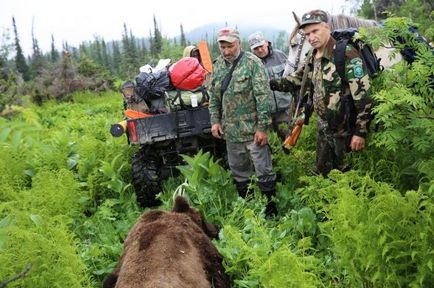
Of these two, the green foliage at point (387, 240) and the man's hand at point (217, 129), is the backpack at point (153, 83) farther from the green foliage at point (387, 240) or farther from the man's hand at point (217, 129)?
the green foliage at point (387, 240)

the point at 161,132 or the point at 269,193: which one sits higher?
the point at 161,132

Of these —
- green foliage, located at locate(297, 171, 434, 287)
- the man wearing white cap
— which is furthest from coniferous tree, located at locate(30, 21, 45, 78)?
green foliage, located at locate(297, 171, 434, 287)

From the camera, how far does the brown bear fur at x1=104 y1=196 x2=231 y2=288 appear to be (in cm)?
340

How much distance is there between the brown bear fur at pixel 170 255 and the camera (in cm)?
340

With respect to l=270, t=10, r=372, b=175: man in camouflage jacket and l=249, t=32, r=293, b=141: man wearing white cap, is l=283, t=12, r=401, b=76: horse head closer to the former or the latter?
l=249, t=32, r=293, b=141: man wearing white cap

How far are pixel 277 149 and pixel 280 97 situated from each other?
4.03 feet

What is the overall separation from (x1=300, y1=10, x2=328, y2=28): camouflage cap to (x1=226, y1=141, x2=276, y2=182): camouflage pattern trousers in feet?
5.89

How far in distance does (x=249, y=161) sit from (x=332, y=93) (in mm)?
1800

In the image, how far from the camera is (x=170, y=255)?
3.63 m

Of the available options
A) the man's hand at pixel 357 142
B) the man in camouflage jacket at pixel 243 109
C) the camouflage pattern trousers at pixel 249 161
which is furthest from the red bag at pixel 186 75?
the man's hand at pixel 357 142

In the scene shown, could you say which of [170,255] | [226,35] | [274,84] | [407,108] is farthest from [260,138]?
[170,255]

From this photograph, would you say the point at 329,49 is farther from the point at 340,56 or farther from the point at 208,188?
the point at 208,188

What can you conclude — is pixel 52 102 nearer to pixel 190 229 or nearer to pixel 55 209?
pixel 55 209

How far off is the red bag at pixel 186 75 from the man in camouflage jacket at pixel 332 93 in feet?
7.03
